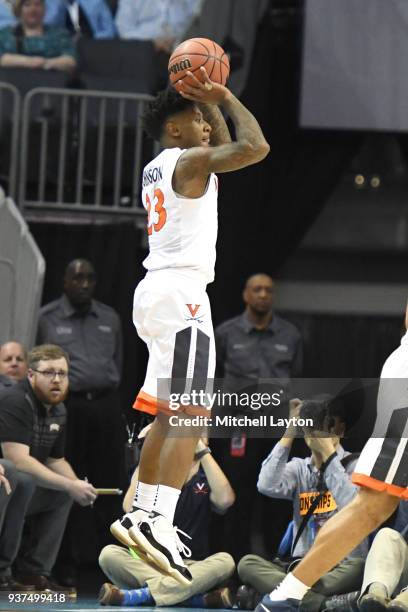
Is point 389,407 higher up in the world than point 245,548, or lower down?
higher up

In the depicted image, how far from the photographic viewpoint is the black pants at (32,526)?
8359mm

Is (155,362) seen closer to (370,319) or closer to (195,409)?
(195,409)

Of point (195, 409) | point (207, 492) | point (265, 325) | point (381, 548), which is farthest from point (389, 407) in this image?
point (265, 325)

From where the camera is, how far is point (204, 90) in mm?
6152

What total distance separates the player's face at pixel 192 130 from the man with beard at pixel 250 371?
3265mm

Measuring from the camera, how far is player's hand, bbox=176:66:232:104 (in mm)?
6152

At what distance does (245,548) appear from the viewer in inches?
392

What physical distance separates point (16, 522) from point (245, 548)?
222 centimetres

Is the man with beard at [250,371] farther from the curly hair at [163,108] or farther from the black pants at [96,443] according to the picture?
the curly hair at [163,108]

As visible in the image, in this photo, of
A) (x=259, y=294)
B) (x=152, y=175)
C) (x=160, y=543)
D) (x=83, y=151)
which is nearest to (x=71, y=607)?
(x=160, y=543)

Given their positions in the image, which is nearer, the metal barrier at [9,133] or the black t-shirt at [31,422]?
the black t-shirt at [31,422]

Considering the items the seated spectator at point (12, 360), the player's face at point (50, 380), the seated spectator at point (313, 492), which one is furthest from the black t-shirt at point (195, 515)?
the seated spectator at point (12, 360)

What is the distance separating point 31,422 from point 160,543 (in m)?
2.67

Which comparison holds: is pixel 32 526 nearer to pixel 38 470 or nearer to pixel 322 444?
pixel 38 470
